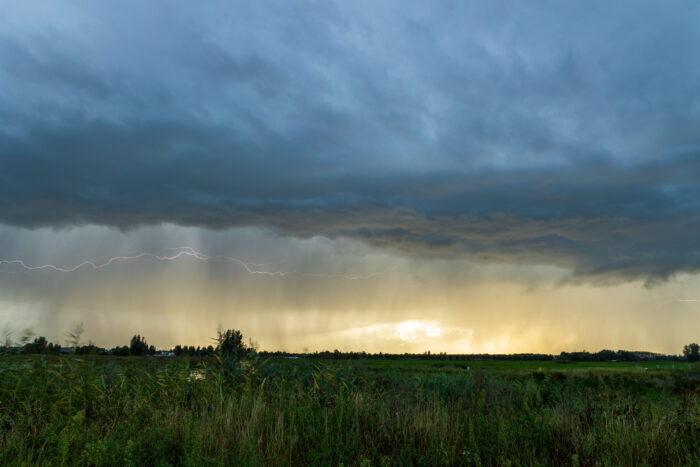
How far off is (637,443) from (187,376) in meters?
10.8

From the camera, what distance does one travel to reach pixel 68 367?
1350 cm

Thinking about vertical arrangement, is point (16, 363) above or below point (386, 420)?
above

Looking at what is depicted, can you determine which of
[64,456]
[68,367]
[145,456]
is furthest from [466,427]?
[68,367]

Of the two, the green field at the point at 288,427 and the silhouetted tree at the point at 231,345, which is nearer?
the green field at the point at 288,427

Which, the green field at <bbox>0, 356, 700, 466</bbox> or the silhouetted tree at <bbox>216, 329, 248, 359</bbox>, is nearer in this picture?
the green field at <bbox>0, 356, 700, 466</bbox>

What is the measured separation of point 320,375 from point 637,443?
789 cm

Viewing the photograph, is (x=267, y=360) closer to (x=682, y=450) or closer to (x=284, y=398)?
(x=284, y=398)


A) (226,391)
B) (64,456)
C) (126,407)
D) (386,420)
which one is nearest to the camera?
(64,456)

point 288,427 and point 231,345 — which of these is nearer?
point 288,427

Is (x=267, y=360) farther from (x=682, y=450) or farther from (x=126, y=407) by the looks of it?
(x=682, y=450)

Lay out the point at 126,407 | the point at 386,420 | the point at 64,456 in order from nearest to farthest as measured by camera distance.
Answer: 1. the point at 64,456
2. the point at 386,420
3. the point at 126,407

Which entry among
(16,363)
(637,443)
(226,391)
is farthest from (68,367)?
(637,443)

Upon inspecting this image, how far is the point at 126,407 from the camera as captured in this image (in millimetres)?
11148

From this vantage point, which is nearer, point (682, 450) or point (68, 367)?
point (682, 450)
